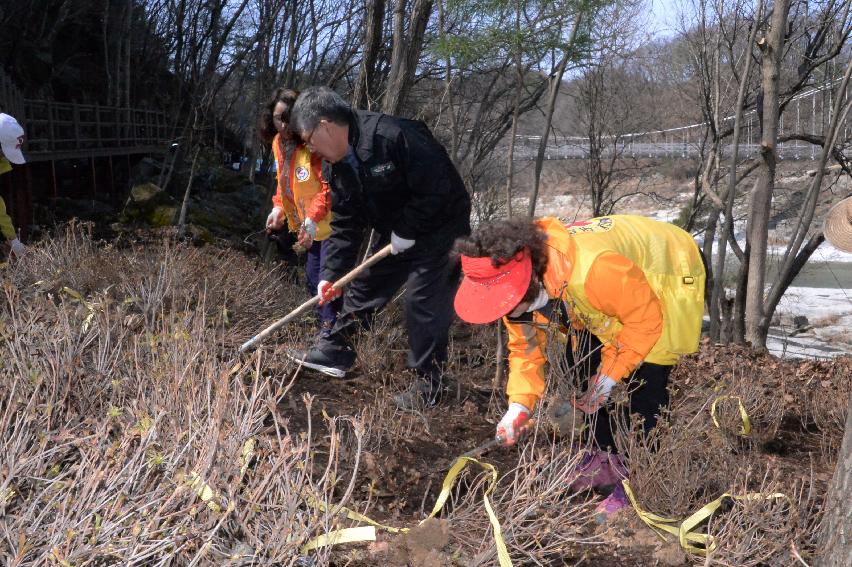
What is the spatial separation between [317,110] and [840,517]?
8.80ft

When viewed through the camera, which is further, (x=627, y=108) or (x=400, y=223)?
(x=627, y=108)

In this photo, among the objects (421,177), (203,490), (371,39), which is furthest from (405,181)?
(371,39)

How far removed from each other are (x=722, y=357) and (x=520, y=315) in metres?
3.37

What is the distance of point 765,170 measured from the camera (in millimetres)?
6992

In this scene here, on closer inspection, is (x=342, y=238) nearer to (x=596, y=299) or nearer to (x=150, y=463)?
(x=596, y=299)

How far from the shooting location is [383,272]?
14.5 ft

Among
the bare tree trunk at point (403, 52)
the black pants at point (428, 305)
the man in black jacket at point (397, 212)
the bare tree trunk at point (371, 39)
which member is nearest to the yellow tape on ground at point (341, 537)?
the man in black jacket at point (397, 212)

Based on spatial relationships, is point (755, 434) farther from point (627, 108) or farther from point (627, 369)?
point (627, 108)

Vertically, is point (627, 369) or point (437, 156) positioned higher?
point (437, 156)

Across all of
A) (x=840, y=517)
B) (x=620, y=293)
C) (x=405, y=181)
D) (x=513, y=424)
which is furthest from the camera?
(x=405, y=181)

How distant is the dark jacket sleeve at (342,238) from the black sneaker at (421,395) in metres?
0.78

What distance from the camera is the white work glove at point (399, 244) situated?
13.1 ft

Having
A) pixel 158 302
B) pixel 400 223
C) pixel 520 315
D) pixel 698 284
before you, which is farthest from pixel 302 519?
pixel 158 302

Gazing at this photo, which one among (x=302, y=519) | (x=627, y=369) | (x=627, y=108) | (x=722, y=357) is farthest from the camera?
(x=627, y=108)
